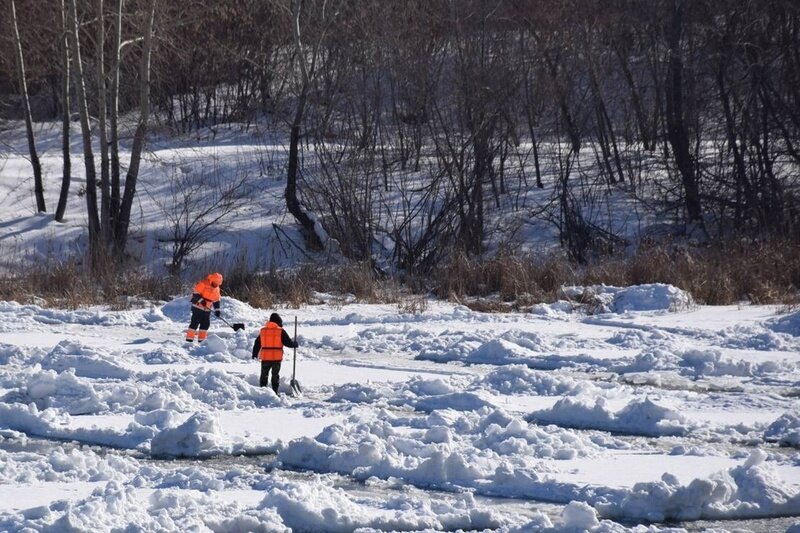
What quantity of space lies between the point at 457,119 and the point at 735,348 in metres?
13.4

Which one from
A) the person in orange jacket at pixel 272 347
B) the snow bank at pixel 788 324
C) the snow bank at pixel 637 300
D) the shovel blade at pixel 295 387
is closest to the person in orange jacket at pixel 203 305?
the person in orange jacket at pixel 272 347

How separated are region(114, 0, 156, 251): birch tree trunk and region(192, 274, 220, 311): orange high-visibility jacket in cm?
980

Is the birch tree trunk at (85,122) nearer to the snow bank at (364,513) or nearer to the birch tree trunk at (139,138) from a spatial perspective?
the birch tree trunk at (139,138)

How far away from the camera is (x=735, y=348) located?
40.2 feet

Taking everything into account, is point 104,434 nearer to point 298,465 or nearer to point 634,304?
point 298,465

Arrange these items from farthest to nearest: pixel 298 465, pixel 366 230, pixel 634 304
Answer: pixel 366 230, pixel 634 304, pixel 298 465

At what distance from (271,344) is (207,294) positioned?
10.3 feet

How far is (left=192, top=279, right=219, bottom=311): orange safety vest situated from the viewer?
12328 millimetres

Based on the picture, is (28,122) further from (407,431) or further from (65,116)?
(407,431)

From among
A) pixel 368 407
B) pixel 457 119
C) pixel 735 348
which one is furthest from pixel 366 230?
pixel 368 407

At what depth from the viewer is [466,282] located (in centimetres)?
1875

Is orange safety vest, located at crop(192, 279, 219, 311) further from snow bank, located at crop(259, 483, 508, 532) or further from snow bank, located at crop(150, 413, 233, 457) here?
snow bank, located at crop(259, 483, 508, 532)

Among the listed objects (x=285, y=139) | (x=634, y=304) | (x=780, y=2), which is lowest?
(x=634, y=304)

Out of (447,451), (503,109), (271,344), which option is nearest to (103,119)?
(503,109)
